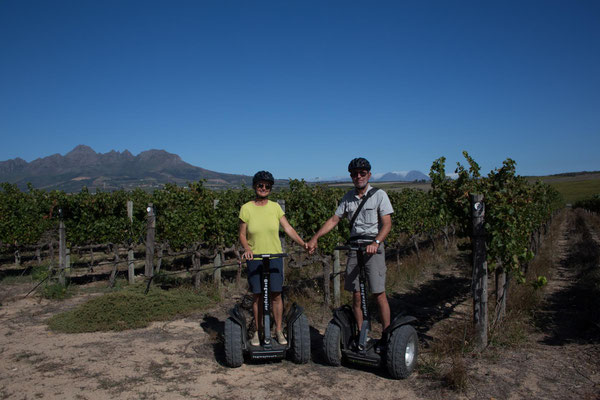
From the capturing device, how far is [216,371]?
3.96m

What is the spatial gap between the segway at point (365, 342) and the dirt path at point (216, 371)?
0.53 ft

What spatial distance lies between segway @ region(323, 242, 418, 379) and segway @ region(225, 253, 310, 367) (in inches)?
11.0

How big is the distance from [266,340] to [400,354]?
53.4 inches

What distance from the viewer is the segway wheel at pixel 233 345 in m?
3.91

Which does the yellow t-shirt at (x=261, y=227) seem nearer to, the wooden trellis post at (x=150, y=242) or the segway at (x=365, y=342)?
the segway at (x=365, y=342)

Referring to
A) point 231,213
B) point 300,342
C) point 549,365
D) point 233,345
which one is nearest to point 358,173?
point 300,342

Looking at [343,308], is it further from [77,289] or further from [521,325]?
[77,289]

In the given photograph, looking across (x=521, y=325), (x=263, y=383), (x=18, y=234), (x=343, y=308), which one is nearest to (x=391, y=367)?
(x=343, y=308)

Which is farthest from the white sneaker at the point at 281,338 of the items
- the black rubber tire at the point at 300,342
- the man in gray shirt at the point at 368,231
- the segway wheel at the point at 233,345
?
the man in gray shirt at the point at 368,231

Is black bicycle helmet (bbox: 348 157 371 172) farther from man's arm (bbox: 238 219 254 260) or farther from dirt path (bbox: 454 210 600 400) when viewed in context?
dirt path (bbox: 454 210 600 400)

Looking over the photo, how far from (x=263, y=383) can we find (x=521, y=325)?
390 centimetres

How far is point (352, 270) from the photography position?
12.8 feet

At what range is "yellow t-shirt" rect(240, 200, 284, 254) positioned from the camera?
4.01 metres

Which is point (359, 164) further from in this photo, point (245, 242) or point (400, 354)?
point (400, 354)
